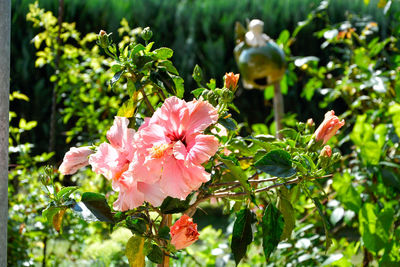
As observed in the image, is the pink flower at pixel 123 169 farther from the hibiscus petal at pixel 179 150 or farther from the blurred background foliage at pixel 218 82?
the blurred background foliage at pixel 218 82

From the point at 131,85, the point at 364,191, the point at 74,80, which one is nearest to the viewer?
the point at 131,85

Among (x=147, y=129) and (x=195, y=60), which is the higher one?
(x=147, y=129)

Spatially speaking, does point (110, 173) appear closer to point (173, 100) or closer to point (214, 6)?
point (173, 100)

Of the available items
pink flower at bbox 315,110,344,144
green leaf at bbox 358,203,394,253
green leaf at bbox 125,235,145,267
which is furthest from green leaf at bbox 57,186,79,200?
green leaf at bbox 358,203,394,253

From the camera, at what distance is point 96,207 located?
Result: 0.65m

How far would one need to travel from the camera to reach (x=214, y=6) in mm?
5156

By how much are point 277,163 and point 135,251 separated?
23 cm

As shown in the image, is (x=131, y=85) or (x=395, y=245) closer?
(x=131, y=85)

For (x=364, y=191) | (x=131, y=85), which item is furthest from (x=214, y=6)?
(x=131, y=85)

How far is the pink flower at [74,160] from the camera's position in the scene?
A: 2.23 feet

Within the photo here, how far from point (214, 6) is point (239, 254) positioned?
470cm

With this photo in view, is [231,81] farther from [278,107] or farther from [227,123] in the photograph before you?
[278,107]

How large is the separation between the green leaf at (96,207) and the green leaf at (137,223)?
0.03 meters

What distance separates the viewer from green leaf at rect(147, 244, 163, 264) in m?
0.66
